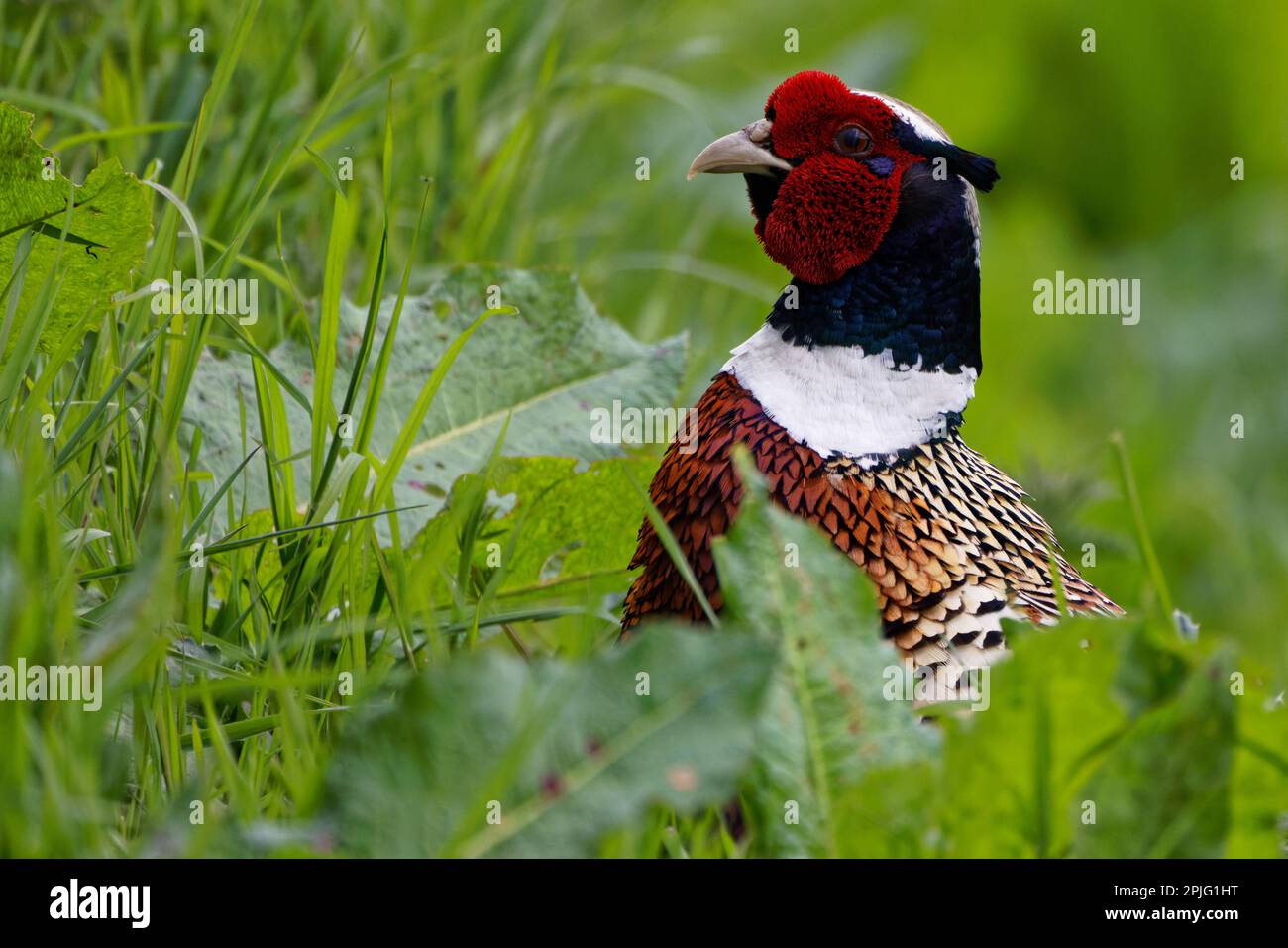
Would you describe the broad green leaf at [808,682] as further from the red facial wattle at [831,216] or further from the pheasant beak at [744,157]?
the pheasant beak at [744,157]

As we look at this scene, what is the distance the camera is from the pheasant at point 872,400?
84.1 inches

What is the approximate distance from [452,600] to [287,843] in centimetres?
86

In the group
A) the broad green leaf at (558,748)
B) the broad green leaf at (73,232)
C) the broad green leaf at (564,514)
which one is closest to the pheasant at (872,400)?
the broad green leaf at (564,514)

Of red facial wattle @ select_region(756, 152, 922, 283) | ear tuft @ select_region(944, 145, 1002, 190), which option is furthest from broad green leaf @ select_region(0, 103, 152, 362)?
ear tuft @ select_region(944, 145, 1002, 190)

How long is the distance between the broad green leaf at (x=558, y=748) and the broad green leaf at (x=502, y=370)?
1.13 meters

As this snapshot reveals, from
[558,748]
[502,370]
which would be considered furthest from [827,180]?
[558,748]

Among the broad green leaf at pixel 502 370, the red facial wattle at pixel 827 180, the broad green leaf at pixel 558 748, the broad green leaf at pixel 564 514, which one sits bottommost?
the broad green leaf at pixel 558 748

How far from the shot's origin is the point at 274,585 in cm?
212

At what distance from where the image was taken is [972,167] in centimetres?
243

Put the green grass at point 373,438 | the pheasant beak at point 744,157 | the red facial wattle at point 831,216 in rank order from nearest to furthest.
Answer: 1. the green grass at point 373,438
2. the red facial wattle at point 831,216
3. the pheasant beak at point 744,157

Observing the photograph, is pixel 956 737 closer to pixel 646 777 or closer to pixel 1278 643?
pixel 646 777

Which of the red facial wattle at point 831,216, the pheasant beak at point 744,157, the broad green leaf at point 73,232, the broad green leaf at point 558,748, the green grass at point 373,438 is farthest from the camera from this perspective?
the pheasant beak at point 744,157

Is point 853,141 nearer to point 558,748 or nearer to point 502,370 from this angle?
point 502,370

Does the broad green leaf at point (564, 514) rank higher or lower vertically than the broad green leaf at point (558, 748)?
higher
